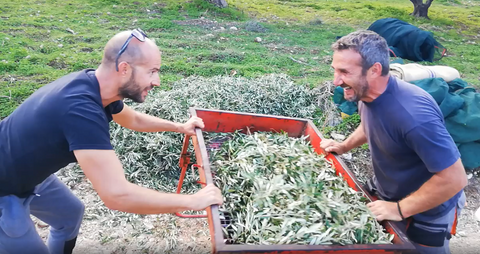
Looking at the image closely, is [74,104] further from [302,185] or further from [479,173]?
[479,173]

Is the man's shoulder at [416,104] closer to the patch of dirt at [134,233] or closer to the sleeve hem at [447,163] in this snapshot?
the sleeve hem at [447,163]

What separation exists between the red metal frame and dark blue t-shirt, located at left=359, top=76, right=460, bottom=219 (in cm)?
35

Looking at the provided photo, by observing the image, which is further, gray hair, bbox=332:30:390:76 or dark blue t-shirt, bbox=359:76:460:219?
gray hair, bbox=332:30:390:76

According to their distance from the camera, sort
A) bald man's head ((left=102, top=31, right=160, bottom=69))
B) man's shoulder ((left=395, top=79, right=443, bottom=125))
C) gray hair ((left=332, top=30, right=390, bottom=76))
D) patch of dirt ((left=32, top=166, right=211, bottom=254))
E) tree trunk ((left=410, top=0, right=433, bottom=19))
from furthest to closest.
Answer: tree trunk ((left=410, top=0, right=433, bottom=19))
patch of dirt ((left=32, top=166, right=211, bottom=254))
gray hair ((left=332, top=30, right=390, bottom=76))
man's shoulder ((left=395, top=79, right=443, bottom=125))
bald man's head ((left=102, top=31, right=160, bottom=69))

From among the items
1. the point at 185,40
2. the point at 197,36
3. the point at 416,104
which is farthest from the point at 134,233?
the point at 197,36

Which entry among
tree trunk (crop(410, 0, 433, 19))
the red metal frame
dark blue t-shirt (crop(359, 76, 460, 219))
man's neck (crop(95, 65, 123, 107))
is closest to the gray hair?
dark blue t-shirt (crop(359, 76, 460, 219))

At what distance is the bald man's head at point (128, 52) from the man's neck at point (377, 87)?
170cm

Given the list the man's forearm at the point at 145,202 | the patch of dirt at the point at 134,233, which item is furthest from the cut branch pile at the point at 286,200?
the patch of dirt at the point at 134,233

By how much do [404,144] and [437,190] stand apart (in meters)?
0.40

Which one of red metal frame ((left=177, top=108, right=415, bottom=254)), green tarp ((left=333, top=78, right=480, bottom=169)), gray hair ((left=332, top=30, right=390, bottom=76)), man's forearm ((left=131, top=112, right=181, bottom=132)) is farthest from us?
green tarp ((left=333, top=78, right=480, bottom=169))

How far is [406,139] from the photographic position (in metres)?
2.83

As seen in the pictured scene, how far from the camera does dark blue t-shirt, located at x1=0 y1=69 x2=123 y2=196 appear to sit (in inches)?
96.2

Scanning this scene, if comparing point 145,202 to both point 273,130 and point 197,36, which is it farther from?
point 197,36

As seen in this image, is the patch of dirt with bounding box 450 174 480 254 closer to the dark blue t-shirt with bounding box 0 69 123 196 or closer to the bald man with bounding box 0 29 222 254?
the bald man with bounding box 0 29 222 254
